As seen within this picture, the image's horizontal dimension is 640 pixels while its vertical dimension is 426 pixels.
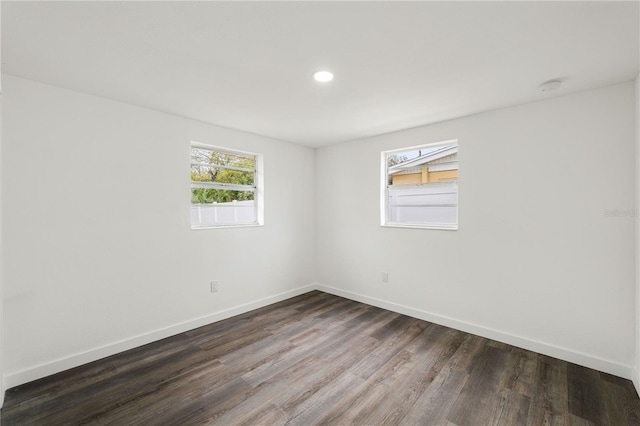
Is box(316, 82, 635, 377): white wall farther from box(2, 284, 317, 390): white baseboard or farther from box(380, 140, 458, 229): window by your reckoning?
box(2, 284, 317, 390): white baseboard

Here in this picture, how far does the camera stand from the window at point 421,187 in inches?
131

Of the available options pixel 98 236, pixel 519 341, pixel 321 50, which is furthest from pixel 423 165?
pixel 98 236

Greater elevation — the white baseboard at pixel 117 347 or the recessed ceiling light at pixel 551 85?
the recessed ceiling light at pixel 551 85

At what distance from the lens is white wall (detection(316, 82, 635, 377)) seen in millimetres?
2301

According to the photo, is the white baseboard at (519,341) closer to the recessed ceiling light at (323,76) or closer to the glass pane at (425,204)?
the glass pane at (425,204)

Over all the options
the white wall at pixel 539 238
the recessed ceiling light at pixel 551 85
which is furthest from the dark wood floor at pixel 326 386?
the recessed ceiling light at pixel 551 85

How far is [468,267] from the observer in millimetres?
3078

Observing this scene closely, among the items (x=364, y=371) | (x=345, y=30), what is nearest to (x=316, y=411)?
(x=364, y=371)

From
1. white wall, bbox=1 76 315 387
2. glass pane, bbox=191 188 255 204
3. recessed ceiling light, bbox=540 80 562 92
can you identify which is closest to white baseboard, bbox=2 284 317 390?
white wall, bbox=1 76 315 387

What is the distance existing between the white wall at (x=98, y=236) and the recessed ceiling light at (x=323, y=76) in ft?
5.65

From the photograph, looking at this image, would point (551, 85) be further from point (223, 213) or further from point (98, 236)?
point (98, 236)

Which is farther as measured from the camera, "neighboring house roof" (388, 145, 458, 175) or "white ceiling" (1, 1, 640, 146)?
"neighboring house roof" (388, 145, 458, 175)

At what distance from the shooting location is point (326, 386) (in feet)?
7.11

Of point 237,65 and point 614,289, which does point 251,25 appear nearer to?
point 237,65
